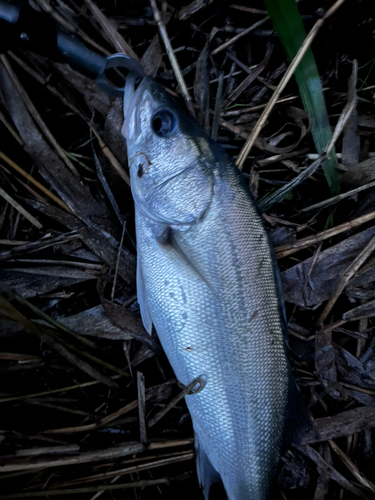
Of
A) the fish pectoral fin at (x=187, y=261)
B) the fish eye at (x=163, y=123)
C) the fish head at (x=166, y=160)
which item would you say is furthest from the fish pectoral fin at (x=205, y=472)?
the fish eye at (x=163, y=123)

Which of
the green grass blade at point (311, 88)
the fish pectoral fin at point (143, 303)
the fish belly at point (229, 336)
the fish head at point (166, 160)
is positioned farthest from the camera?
the green grass blade at point (311, 88)

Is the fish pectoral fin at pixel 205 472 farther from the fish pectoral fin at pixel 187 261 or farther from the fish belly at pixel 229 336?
the fish pectoral fin at pixel 187 261

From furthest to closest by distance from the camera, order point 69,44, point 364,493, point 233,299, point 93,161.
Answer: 1. point 93,161
2. point 364,493
3. point 69,44
4. point 233,299

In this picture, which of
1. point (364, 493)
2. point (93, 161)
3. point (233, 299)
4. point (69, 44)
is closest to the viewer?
point (233, 299)

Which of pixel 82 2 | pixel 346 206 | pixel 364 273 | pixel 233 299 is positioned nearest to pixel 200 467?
pixel 233 299

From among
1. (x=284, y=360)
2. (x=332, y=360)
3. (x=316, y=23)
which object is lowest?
Answer: (x=332, y=360)

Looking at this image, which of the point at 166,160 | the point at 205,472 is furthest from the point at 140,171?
the point at 205,472

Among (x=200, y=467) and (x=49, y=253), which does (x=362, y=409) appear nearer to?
(x=200, y=467)

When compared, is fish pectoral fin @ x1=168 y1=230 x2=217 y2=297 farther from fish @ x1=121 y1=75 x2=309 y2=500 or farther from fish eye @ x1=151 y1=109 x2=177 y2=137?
fish eye @ x1=151 y1=109 x2=177 y2=137
